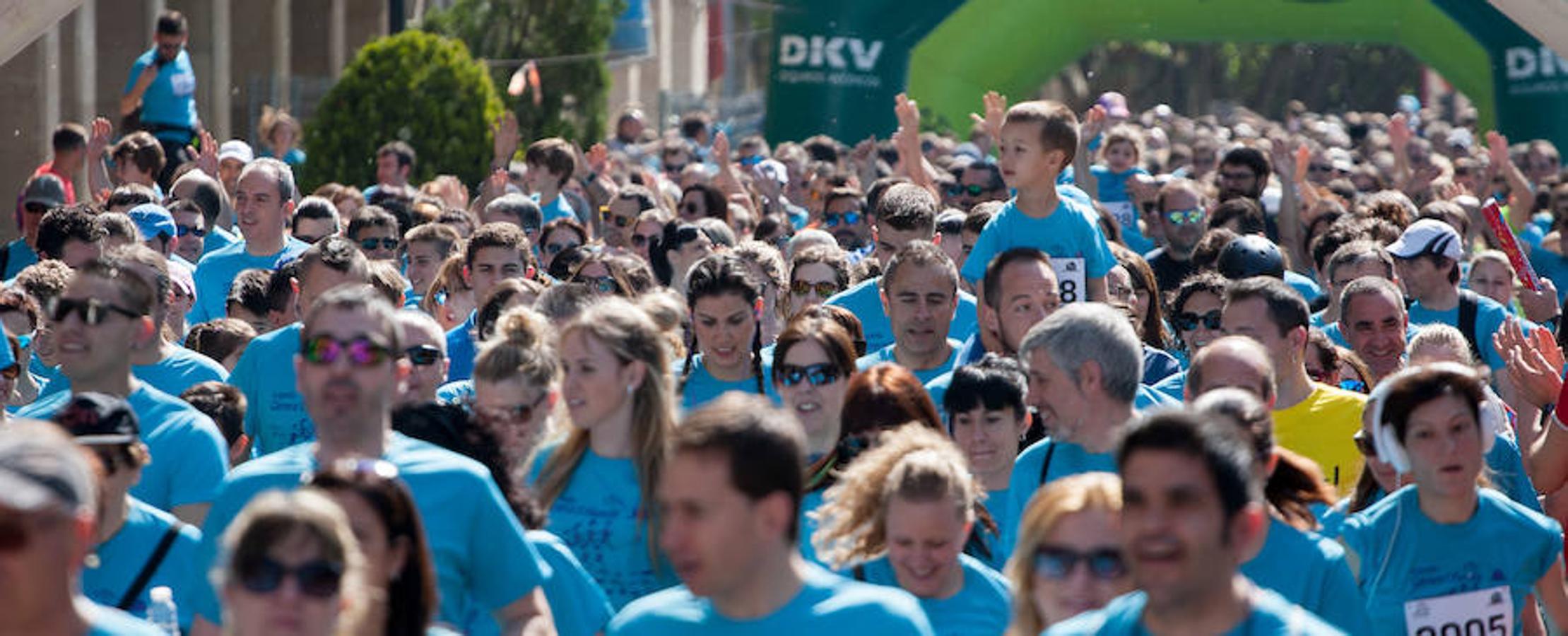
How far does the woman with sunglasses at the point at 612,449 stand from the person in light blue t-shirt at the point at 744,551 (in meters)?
1.24

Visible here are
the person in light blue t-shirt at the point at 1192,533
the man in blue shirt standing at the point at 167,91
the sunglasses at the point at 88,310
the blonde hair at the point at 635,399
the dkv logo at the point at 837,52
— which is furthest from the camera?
the dkv logo at the point at 837,52

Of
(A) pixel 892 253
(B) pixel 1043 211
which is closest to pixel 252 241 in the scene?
(A) pixel 892 253

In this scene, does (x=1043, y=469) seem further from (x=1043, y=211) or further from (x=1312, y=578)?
(x=1043, y=211)

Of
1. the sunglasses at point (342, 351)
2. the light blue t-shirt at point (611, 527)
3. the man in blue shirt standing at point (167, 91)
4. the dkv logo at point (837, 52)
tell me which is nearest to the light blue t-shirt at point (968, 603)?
the light blue t-shirt at point (611, 527)

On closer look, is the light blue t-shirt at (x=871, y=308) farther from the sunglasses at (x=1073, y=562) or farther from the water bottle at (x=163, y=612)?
the sunglasses at (x=1073, y=562)

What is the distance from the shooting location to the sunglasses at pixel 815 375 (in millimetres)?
6633

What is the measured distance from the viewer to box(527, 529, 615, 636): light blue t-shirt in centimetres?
513

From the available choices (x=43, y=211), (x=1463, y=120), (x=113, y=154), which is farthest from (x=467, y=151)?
(x=1463, y=120)

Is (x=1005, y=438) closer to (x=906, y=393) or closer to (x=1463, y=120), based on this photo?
(x=906, y=393)

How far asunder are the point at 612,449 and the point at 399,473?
0.83 m

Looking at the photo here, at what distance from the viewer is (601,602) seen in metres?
5.19

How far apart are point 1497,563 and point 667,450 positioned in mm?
2214

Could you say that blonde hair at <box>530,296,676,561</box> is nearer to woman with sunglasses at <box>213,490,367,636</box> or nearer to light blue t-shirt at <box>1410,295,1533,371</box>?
woman with sunglasses at <box>213,490,367,636</box>

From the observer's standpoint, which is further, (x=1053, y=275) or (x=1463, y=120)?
(x=1463, y=120)
